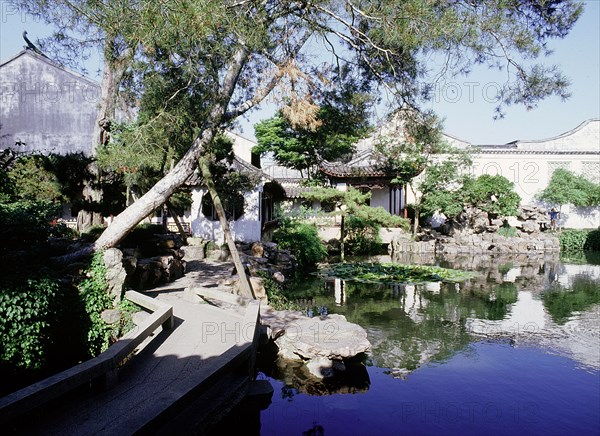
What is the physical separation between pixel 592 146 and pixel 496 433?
102 ft

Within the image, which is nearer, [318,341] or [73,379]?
[73,379]

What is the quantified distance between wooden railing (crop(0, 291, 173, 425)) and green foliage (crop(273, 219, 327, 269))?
1059 cm

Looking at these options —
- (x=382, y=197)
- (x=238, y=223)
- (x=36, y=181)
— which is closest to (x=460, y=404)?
(x=36, y=181)

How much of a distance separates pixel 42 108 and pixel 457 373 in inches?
747

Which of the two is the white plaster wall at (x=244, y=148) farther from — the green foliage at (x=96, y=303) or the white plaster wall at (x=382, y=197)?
the green foliage at (x=96, y=303)

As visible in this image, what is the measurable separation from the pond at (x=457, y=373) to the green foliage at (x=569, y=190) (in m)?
16.8

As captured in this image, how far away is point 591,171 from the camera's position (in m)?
29.6

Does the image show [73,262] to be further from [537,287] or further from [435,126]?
[537,287]

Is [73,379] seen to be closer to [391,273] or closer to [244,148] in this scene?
[391,273]

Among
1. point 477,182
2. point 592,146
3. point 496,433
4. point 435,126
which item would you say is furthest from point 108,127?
point 592,146

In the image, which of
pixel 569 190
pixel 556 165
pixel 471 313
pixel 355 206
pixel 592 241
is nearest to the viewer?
pixel 471 313

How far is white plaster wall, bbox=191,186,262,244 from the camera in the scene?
17469mm

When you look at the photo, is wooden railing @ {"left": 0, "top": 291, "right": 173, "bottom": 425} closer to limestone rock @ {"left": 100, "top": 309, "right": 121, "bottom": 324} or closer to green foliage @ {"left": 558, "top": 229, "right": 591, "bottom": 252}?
limestone rock @ {"left": 100, "top": 309, "right": 121, "bottom": 324}

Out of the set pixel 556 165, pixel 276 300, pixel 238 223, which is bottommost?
pixel 276 300
